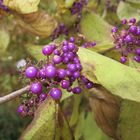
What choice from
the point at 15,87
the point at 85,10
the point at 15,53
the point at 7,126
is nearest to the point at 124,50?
the point at 85,10

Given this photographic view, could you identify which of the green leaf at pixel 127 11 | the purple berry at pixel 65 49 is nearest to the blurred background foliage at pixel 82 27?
the green leaf at pixel 127 11

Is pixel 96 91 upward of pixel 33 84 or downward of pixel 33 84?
downward

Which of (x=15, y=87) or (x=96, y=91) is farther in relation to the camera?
(x=15, y=87)

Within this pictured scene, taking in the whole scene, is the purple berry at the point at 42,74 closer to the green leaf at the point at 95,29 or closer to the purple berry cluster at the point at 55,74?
the purple berry cluster at the point at 55,74

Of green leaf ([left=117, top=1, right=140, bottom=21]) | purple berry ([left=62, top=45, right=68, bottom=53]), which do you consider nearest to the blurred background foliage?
green leaf ([left=117, top=1, right=140, bottom=21])

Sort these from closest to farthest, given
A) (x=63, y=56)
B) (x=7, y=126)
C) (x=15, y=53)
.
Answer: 1. (x=63, y=56)
2. (x=15, y=53)
3. (x=7, y=126)

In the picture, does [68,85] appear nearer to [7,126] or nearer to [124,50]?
[124,50]

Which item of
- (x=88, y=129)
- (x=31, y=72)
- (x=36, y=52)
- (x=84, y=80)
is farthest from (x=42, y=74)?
(x=88, y=129)
